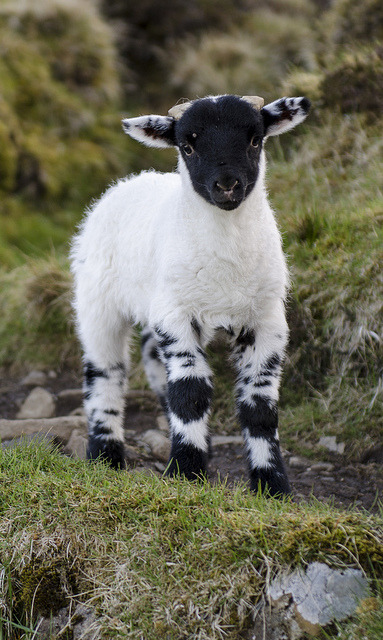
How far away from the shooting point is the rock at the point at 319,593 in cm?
332

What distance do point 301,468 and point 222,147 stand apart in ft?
8.20

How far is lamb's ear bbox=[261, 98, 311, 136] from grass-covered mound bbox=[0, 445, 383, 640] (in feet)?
7.54

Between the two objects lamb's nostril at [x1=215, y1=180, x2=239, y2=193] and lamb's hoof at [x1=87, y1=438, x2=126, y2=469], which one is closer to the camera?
lamb's nostril at [x1=215, y1=180, x2=239, y2=193]

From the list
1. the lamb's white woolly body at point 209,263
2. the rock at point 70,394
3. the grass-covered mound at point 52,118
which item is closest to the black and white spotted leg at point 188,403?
the lamb's white woolly body at point 209,263

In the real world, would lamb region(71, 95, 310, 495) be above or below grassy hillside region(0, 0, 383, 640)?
above

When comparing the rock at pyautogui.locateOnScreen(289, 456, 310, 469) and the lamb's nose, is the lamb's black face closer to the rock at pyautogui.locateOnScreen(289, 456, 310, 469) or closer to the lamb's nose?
the lamb's nose

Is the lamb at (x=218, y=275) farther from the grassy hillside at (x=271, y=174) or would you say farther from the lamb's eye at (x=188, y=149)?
the grassy hillside at (x=271, y=174)

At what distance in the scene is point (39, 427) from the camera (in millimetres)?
5645

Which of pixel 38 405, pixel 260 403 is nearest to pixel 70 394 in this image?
pixel 38 405

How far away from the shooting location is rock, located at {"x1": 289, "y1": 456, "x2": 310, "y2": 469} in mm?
5434

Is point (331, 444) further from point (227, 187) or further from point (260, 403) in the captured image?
point (227, 187)

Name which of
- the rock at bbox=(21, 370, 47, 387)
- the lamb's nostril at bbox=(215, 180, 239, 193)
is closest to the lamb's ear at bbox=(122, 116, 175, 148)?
the lamb's nostril at bbox=(215, 180, 239, 193)

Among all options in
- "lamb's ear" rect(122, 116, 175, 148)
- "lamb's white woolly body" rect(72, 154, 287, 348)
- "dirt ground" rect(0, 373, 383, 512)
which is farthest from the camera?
"dirt ground" rect(0, 373, 383, 512)

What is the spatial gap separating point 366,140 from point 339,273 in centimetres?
262
